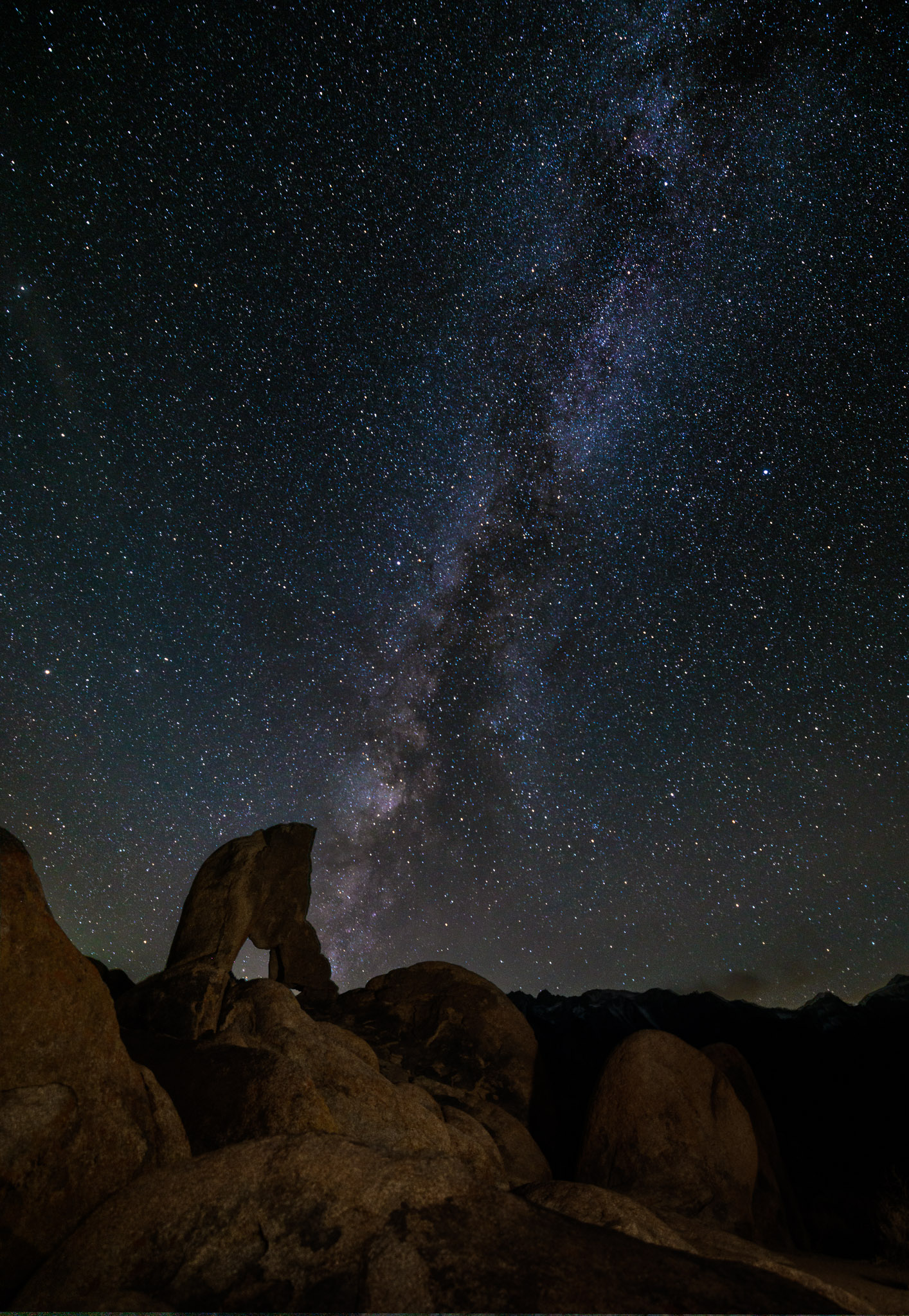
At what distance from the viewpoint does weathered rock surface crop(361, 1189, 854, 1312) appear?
2.99 m

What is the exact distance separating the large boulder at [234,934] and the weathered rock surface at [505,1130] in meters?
4.73

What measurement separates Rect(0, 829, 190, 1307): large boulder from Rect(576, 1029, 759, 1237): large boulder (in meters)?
8.39

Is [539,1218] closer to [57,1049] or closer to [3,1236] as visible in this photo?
[3,1236]

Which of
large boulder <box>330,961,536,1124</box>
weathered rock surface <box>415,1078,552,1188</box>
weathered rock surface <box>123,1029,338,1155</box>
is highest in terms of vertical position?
large boulder <box>330,961,536,1124</box>

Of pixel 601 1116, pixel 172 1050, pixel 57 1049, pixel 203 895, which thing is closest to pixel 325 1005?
pixel 203 895

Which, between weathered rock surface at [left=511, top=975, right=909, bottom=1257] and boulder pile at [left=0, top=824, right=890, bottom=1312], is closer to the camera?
boulder pile at [left=0, top=824, right=890, bottom=1312]

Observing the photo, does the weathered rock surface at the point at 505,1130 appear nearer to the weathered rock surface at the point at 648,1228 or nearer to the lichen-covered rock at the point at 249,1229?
the weathered rock surface at the point at 648,1228

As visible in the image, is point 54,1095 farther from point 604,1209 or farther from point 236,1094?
point 604,1209

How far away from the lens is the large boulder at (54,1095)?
13.3 ft

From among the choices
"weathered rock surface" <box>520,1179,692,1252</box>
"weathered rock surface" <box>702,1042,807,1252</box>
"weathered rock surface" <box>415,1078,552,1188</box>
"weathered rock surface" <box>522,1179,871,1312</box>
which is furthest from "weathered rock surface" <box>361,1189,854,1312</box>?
"weathered rock surface" <box>702,1042,807,1252</box>

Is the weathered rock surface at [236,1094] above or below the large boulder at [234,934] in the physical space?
Answer: below

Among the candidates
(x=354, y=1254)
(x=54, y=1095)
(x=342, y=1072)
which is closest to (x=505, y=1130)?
(x=342, y=1072)

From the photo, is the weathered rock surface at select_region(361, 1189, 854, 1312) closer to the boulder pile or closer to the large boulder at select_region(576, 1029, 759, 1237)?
the boulder pile

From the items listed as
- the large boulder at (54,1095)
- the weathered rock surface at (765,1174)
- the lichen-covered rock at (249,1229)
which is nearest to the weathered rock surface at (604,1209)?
the lichen-covered rock at (249,1229)
